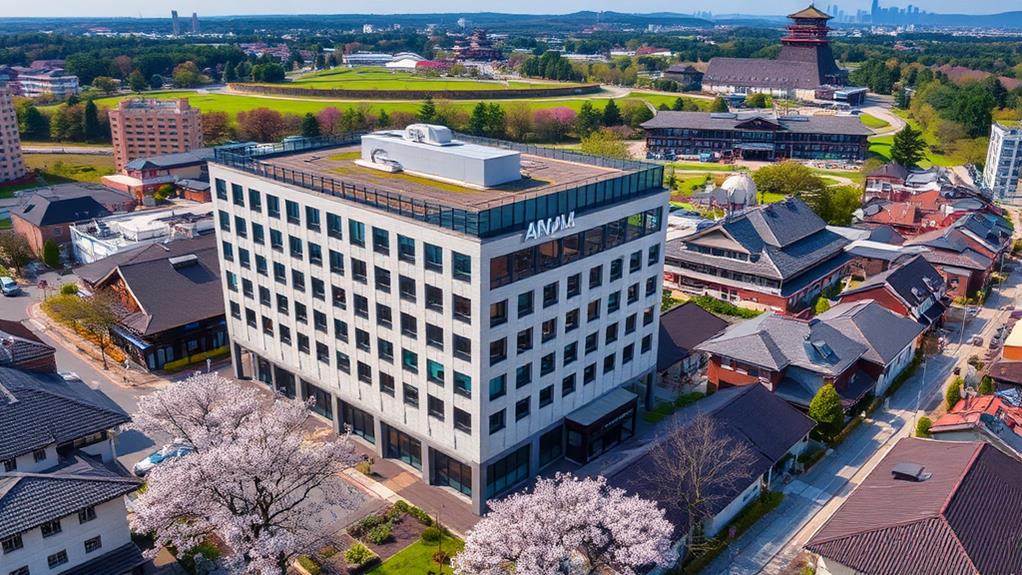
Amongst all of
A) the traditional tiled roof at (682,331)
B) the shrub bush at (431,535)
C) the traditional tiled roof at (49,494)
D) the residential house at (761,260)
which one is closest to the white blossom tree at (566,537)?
the shrub bush at (431,535)

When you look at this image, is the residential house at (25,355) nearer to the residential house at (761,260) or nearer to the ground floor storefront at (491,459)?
the ground floor storefront at (491,459)

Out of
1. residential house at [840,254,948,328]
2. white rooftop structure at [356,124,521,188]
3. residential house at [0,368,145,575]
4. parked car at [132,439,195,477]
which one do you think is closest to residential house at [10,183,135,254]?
residential house at [0,368,145,575]

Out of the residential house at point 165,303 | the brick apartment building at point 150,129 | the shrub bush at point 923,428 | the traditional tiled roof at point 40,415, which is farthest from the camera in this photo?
the brick apartment building at point 150,129

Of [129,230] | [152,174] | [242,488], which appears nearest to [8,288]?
[129,230]

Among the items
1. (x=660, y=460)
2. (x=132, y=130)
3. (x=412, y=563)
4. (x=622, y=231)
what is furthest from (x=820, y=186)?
(x=132, y=130)

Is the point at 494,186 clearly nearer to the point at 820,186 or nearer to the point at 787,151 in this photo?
the point at 820,186

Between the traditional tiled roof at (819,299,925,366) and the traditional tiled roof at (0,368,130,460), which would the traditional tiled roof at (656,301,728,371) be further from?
the traditional tiled roof at (0,368,130,460)
